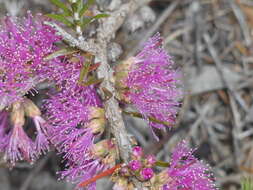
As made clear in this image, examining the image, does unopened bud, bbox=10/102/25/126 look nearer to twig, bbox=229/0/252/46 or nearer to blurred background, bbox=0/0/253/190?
blurred background, bbox=0/0/253/190

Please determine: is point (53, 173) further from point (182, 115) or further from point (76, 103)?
point (76, 103)

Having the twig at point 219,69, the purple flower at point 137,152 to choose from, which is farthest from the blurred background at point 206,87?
the purple flower at point 137,152

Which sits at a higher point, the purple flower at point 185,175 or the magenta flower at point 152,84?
the magenta flower at point 152,84

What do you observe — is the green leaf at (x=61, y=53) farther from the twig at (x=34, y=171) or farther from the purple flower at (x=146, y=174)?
the twig at (x=34, y=171)

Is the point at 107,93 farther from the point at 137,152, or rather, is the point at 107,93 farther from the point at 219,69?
the point at 219,69

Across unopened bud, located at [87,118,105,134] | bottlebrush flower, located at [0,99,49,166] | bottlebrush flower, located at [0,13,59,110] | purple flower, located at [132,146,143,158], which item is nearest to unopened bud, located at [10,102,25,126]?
bottlebrush flower, located at [0,99,49,166]

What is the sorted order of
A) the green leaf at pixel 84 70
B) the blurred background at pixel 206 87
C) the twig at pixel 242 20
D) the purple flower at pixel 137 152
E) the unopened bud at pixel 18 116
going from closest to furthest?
the green leaf at pixel 84 70, the purple flower at pixel 137 152, the unopened bud at pixel 18 116, the blurred background at pixel 206 87, the twig at pixel 242 20
